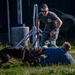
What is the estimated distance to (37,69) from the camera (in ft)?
31.0

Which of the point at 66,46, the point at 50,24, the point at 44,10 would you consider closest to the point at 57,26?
the point at 50,24

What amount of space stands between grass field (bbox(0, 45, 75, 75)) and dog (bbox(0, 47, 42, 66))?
0.19 m

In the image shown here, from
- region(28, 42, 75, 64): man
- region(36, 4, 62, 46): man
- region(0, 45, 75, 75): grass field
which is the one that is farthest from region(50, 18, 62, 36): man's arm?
region(0, 45, 75, 75): grass field

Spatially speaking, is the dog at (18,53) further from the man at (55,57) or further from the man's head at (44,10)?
the man's head at (44,10)

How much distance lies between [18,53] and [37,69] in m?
0.69

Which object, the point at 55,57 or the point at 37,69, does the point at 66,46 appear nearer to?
the point at 55,57

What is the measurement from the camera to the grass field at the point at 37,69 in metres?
9.00

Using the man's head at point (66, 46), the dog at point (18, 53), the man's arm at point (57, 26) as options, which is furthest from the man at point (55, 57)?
the man's arm at point (57, 26)

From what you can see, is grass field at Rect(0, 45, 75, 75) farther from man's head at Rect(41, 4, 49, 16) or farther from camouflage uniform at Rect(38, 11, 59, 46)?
man's head at Rect(41, 4, 49, 16)

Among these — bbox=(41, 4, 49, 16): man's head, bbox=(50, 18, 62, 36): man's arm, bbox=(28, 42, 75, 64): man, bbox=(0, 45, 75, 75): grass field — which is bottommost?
bbox=(0, 45, 75, 75): grass field

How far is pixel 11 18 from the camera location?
18531mm

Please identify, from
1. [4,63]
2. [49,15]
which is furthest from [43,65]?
[49,15]

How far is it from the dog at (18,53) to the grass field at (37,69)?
0.19m

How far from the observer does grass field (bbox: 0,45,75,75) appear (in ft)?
29.5
